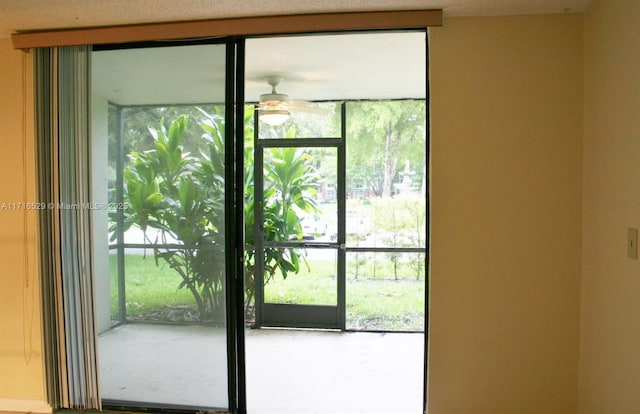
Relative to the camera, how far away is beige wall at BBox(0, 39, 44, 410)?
282 centimetres

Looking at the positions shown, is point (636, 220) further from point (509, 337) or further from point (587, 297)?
point (509, 337)

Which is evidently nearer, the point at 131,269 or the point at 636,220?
the point at 636,220

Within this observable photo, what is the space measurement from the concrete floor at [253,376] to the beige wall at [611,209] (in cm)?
119

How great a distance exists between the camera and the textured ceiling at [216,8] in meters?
2.30

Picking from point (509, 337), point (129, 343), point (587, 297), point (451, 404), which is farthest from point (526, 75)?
point (129, 343)

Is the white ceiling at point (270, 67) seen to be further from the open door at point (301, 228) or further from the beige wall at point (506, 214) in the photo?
the open door at point (301, 228)

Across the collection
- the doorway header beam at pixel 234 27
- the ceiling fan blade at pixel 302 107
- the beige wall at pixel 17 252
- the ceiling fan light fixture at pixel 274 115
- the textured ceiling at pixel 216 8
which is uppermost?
the textured ceiling at pixel 216 8

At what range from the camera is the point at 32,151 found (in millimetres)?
2818

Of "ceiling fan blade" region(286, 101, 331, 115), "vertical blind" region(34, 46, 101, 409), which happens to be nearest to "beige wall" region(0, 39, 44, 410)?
"vertical blind" region(34, 46, 101, 409)

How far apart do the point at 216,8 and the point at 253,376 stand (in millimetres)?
2735

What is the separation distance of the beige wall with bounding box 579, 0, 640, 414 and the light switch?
0.09ft

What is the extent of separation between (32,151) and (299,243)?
9.12 ft

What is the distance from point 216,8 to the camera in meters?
2.40

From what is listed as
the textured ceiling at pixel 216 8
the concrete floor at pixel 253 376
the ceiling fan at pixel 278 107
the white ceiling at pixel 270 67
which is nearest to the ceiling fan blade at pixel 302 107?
the ceiling fan at pixel 278 107
